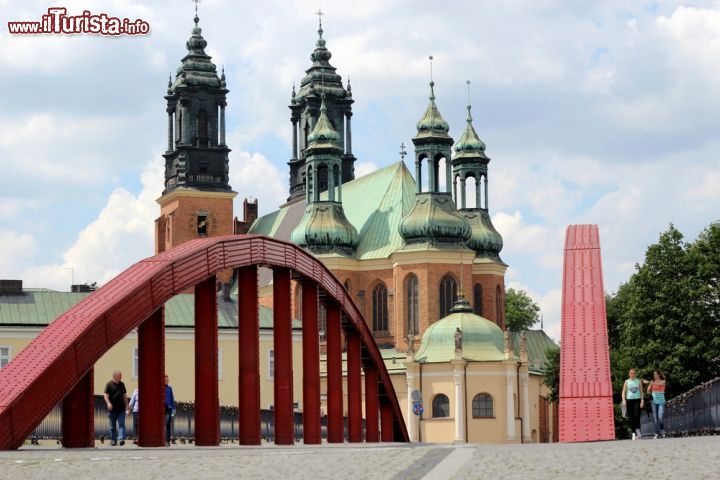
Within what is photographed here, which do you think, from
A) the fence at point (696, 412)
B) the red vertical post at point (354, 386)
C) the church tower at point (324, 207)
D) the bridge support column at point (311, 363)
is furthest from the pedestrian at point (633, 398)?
the church tower at point (324, 207)

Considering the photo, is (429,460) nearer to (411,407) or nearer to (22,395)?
(22,395)

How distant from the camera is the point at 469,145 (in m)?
93.4

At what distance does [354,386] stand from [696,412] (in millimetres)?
8118

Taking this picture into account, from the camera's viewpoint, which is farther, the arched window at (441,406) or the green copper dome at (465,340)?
the green copper dome at (465,340)

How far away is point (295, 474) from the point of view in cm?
1516

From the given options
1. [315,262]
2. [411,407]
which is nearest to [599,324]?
[315,262]

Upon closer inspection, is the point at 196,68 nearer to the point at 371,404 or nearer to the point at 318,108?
the point at 318,108

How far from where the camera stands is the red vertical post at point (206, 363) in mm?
24391

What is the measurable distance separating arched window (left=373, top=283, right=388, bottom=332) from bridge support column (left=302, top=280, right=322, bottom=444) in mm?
55837

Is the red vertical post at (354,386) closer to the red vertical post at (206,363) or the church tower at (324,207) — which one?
the red vertical post at (206,363)

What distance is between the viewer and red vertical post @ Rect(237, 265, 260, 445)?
25.8 metres

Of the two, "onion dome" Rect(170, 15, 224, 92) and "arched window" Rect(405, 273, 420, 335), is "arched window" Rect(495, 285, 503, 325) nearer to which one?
"arched window" Rect(405, 273, 420, 335)

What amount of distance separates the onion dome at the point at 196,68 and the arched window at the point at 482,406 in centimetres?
2599

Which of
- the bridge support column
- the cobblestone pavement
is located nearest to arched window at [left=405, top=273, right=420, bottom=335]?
the bridge support column
